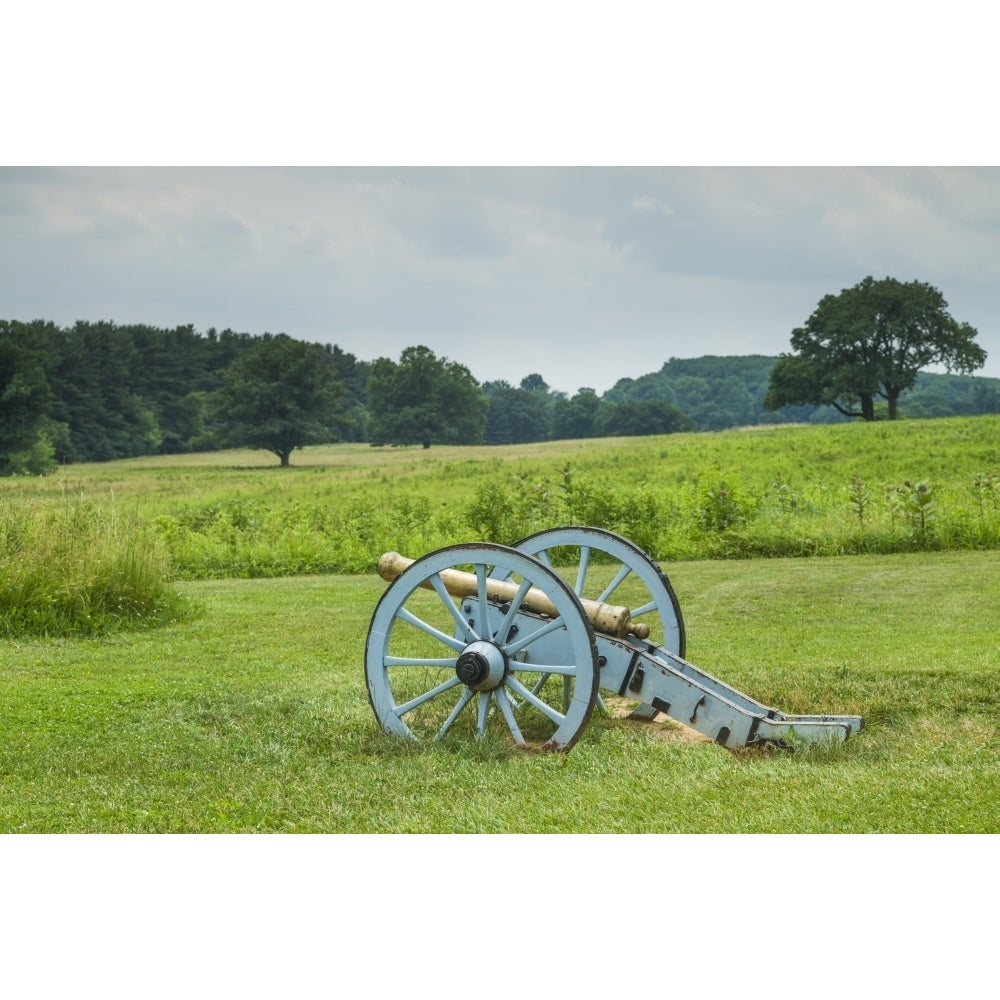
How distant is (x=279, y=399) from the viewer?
37.3m

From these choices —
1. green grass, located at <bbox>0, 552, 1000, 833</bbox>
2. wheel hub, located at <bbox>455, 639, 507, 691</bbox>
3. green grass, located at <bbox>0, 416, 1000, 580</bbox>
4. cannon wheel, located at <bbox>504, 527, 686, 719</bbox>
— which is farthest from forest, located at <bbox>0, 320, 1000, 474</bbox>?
wheel hub, located at <bbox>455, 639, 507, 691</bbox>

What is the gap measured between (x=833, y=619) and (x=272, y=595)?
5064 mm

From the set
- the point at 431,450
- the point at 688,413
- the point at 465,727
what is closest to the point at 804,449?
the point at 688,413

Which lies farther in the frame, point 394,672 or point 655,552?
point 655,552

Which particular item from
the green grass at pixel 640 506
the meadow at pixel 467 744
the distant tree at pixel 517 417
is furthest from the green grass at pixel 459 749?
the distant tree at pixel 517 417

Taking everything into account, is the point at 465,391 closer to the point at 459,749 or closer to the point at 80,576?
the point at 80,576

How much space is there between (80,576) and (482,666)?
5.06 meters

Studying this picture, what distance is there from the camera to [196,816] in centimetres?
447

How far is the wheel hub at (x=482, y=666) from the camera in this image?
490 centimetres

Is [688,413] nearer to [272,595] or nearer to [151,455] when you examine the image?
[151,455]

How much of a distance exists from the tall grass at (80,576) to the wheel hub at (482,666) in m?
4.67

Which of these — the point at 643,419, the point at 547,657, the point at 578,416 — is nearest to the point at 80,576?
the point at 547,657

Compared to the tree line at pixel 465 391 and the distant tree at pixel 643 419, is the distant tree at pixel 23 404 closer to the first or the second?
the tree line at pixel 465 391

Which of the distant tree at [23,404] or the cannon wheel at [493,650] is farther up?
the distant tree at [23,404]
